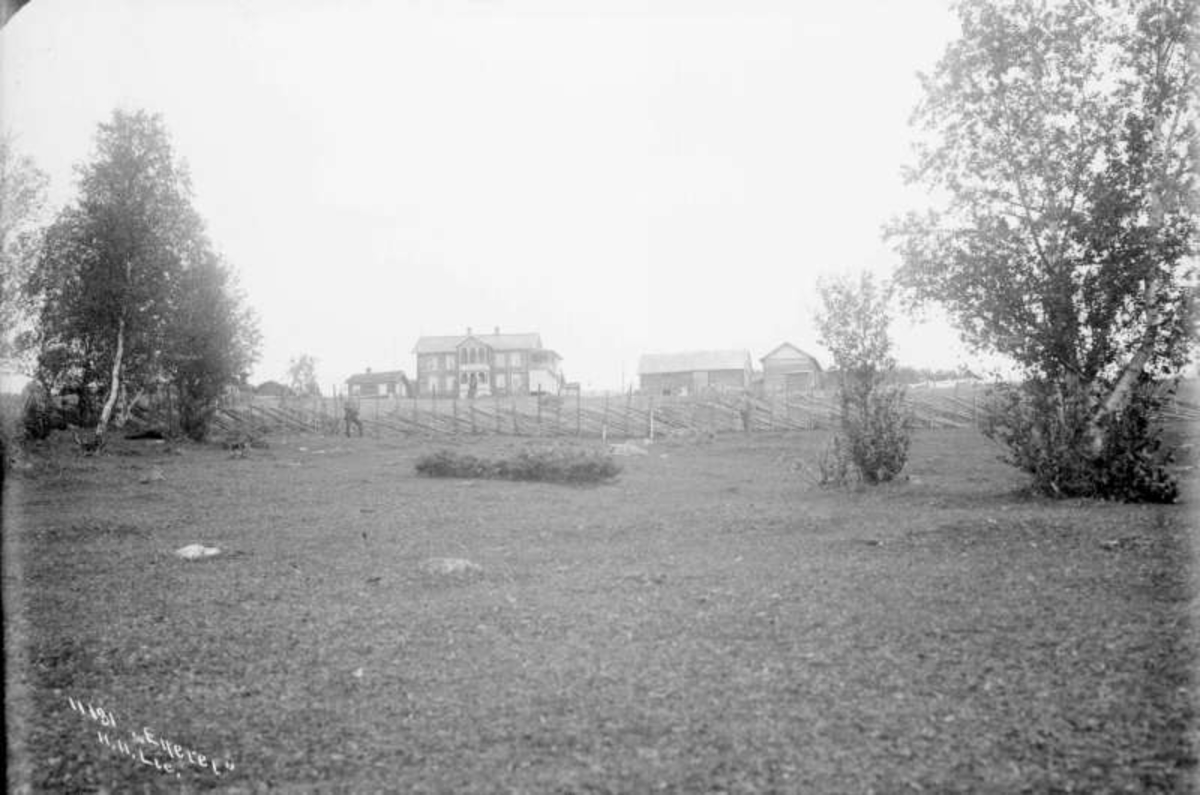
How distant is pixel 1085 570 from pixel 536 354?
82171 mm

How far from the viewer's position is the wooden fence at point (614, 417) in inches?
1871

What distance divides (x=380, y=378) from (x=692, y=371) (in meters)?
43.1

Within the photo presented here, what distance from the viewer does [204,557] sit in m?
12.0

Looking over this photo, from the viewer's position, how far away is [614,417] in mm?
48781

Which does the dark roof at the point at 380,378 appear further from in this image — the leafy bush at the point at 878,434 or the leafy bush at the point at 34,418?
the leafy bush at the point at 878,434

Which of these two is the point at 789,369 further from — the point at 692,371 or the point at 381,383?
the point at 381,383

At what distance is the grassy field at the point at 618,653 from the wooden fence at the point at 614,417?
3253 cm

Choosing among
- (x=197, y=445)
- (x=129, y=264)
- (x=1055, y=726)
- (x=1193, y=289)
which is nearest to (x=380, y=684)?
(x=1055, y=726)

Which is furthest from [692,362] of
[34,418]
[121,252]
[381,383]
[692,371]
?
[34,418]

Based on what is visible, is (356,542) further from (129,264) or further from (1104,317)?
(129,264)

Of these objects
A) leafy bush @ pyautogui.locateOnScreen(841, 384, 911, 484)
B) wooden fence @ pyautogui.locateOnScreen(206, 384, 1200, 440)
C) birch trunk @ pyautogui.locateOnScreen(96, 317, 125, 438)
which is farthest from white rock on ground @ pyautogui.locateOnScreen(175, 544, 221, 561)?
wooden fence @ pyautogui.locateOnScreen(206, 384, 1200, 440)

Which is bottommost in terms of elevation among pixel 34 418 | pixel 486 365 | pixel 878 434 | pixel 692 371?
pixel 878 434

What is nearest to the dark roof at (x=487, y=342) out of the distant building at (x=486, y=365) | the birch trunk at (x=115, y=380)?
the distant building at (x=486, y=365)

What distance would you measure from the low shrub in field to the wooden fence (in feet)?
70.8
